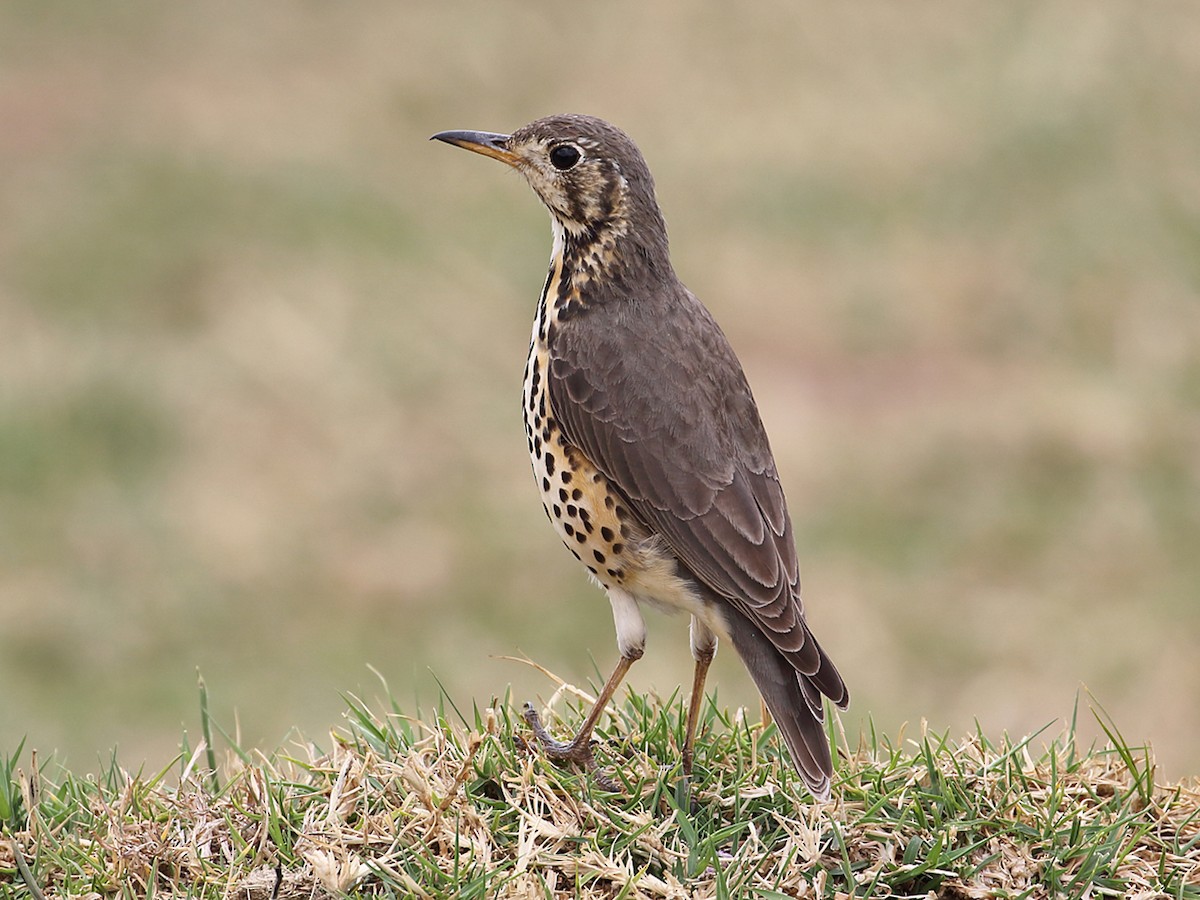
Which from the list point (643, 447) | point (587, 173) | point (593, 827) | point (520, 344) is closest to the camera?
point (593, 827)

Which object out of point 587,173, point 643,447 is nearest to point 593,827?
point 643,447

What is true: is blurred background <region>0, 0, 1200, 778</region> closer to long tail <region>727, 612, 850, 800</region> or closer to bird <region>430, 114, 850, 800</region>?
bird <region>430, 114, 850, 800</region>

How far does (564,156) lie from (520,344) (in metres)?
7.17

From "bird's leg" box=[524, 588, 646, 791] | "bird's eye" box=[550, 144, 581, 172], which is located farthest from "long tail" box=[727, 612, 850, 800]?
"bird's eye" box=[550, 144, 581, 172]

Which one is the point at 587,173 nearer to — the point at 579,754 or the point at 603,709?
the point at 603,709

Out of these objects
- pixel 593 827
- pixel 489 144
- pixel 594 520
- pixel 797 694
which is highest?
pixel 489 144

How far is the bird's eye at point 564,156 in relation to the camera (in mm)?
5383

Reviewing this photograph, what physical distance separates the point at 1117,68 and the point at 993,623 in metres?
8.03

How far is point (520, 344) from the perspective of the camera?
41.2 feet

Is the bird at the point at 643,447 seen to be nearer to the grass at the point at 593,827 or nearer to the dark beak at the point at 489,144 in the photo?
the dark beak at the point at 489,144

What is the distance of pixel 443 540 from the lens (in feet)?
34.5

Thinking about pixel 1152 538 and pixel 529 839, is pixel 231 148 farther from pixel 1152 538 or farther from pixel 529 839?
pixel 529 839

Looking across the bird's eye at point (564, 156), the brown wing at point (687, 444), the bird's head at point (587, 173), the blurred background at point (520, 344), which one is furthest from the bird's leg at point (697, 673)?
the blurred background at point (520, 344)

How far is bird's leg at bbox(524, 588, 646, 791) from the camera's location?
4.69m
